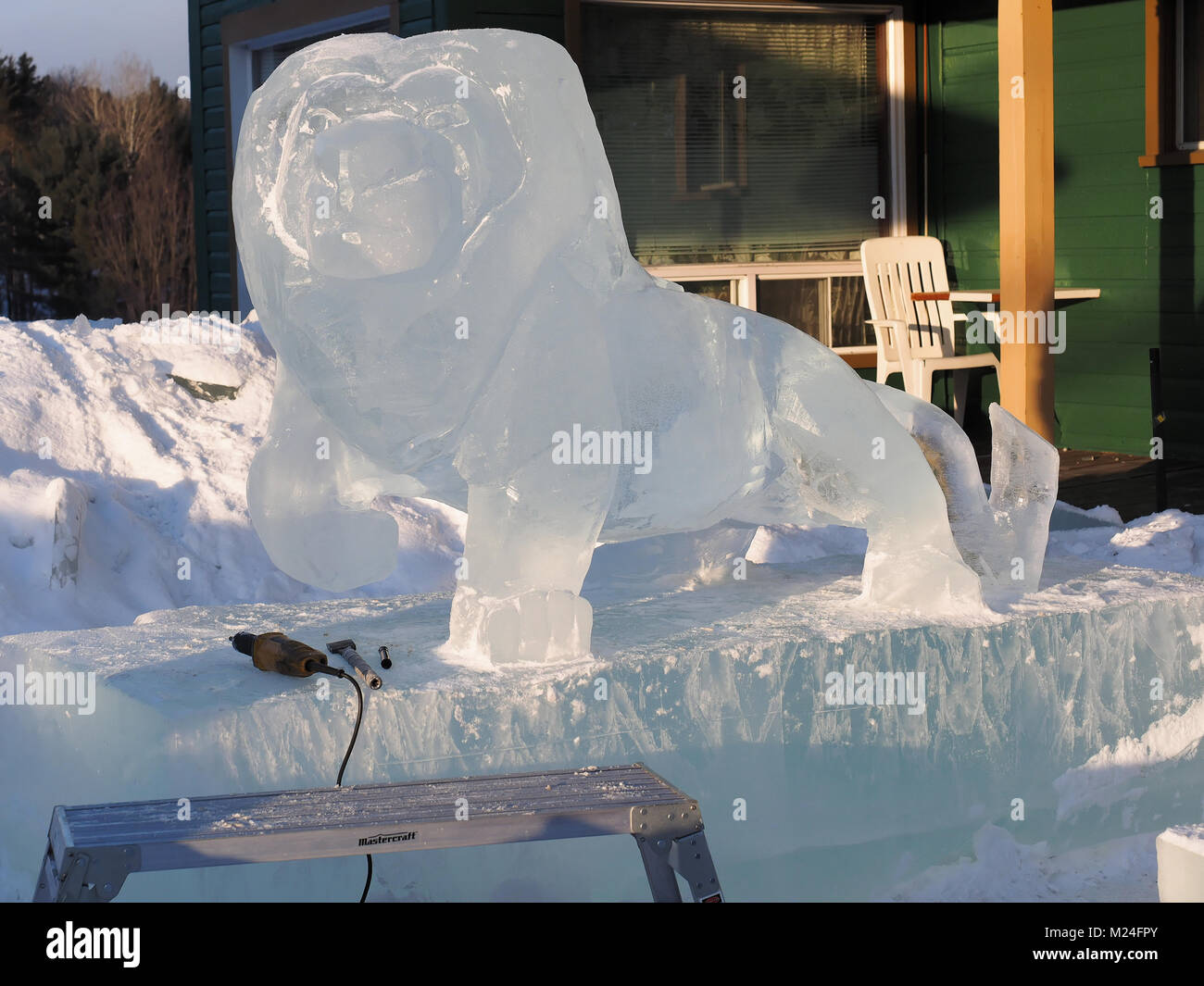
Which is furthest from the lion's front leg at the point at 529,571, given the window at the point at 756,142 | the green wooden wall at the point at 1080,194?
the window at the point at 756,142

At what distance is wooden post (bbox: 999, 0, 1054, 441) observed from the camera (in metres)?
5.91

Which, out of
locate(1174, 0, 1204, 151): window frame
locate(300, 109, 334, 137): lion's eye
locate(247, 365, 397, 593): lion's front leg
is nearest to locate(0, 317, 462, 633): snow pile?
locate(247, 365, 397, 593): lion's front leg

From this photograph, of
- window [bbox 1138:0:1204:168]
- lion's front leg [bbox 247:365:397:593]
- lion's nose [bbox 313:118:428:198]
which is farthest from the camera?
window [bbox 1138:0:1204:168]

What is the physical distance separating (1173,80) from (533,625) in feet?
18.9

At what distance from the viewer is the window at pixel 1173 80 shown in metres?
7.02

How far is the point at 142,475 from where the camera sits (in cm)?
534

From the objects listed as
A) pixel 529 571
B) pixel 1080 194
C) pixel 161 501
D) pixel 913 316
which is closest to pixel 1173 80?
pixel 1080 194

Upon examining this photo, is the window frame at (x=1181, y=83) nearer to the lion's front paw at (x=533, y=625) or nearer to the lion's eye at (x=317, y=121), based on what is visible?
the lion's front paw at (x=533, y=625)

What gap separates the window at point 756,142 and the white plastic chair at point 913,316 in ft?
0.88

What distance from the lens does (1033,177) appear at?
19.6ft

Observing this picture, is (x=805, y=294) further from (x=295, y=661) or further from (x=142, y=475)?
(x=295, y=661)

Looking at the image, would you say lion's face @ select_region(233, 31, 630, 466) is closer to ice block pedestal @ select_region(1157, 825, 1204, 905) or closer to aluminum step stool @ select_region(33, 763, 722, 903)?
aluminum step stool @ select_region(33, 763, 722, 903)

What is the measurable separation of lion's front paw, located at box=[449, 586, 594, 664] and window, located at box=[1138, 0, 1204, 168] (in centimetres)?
544

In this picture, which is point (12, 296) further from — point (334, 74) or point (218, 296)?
point (334, 74)
